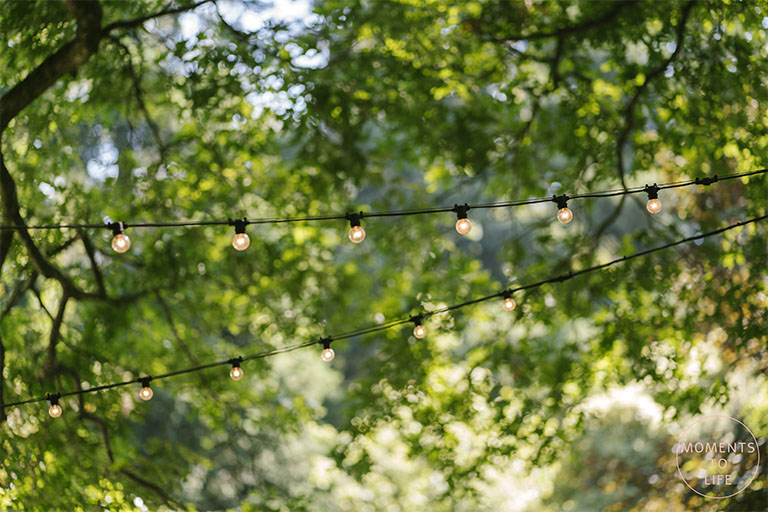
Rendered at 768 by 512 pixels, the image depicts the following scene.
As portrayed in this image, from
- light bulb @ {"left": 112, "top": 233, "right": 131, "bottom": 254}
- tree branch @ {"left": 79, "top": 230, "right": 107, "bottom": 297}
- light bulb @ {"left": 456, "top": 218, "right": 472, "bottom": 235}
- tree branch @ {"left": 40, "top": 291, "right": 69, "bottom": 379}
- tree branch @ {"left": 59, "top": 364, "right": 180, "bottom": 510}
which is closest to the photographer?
light bulb @ {"left": 112, "top": 233, "right": 131, "bottom": 254}

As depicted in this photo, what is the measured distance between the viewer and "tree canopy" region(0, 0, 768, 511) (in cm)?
518

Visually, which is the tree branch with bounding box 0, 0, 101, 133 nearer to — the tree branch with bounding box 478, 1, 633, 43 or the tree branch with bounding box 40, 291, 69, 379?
the tree branch with bounding box 40, 291, 69, 379

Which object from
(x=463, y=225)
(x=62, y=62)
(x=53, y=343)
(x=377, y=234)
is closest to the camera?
(x=463, y=225)

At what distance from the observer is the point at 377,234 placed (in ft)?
23.3

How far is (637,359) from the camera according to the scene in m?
5.69

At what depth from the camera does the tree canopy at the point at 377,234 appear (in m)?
5.18

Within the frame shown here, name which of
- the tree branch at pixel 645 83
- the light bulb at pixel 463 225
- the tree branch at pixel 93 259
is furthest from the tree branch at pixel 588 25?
the tree branch at pixel 93 259

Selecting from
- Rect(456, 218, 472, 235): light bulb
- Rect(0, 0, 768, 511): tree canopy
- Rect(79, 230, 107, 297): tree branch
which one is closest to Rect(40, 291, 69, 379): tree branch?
Rect(0, 0, 768, 511): tree canopy

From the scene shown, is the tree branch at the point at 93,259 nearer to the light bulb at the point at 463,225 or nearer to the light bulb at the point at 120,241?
the light bulb at the point at 120,241

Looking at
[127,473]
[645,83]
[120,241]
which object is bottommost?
[127,473]

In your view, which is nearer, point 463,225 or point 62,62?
point 463,225

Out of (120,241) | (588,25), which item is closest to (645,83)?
(588,25)

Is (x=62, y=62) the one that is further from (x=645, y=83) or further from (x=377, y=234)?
(x=645, y=83)

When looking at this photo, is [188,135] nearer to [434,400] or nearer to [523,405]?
[434,400]
